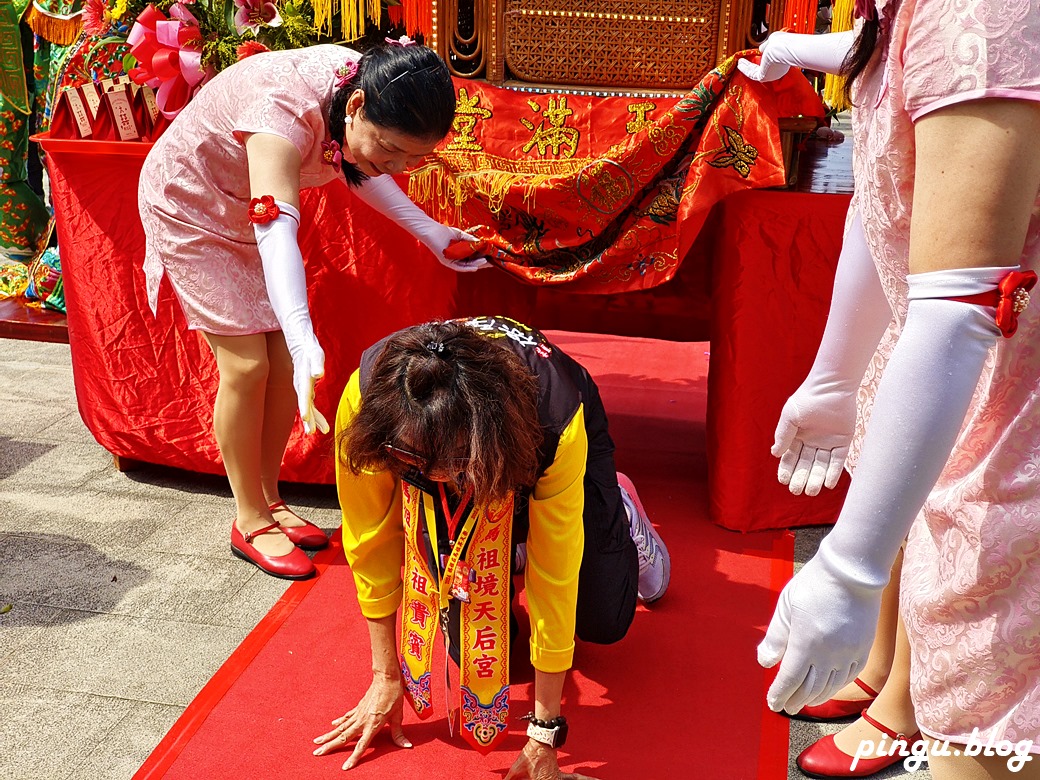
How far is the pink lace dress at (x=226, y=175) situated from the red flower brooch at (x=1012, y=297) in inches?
52.4

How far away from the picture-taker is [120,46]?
8.06 feet

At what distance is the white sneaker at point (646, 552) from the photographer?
74.5 inches

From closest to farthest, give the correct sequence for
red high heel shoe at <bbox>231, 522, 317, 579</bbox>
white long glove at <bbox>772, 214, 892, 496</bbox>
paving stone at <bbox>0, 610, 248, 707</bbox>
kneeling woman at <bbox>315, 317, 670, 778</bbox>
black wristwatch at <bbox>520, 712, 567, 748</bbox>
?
white long glove at <bbox>772, 214, 892, 496</bbox> → kneeling woman at <bbox>315, 317, 670, 778</bbox> → black wristwatch at <bbox>520, 712, 567, 748</bbox> → paving stone at <bbox>0, 610, 248, 707</bbox> → red high heel shoe at <bbox>231, 522, 317, 579</bbox>

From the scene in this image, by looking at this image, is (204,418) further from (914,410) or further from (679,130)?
(914,410)

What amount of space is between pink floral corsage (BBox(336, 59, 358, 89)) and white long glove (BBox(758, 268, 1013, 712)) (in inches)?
49.7

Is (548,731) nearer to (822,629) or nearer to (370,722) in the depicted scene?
(370,722)

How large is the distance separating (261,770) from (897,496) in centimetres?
115

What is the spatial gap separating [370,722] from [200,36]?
1.57 metres

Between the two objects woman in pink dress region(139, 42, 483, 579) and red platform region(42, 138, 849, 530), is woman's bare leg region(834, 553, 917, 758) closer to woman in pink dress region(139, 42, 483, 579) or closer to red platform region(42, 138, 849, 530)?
red platform region(42, 138, 849, 530)

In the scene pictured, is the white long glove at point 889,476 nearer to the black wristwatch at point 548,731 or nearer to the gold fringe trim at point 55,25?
the black wristwatch at point 548,731

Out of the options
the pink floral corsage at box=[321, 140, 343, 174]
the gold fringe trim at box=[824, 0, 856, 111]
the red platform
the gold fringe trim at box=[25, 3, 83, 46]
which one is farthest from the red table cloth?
the gold fringe trim at box=[25, 3, 83, 46]

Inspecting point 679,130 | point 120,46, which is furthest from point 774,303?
point 120,46

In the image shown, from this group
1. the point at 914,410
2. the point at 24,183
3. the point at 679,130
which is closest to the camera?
the point at 914,410

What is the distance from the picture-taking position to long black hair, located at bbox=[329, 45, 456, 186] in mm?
1674
